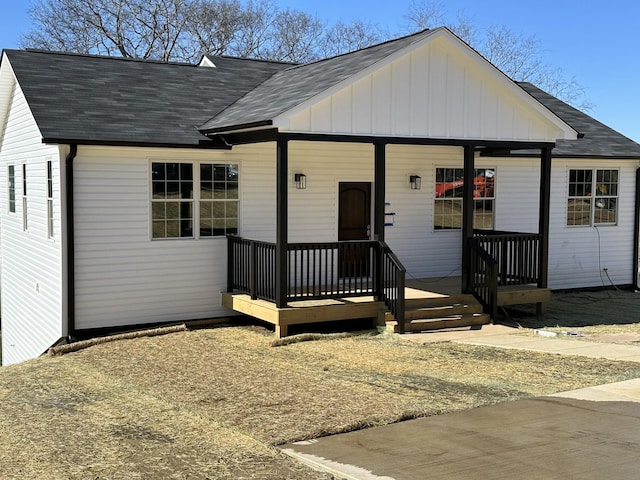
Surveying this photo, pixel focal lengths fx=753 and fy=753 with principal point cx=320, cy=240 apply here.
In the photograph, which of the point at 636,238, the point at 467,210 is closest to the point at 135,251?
the point at 467,210

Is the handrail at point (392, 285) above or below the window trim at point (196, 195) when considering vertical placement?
below

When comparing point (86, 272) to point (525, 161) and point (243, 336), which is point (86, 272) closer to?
point (243, 336)

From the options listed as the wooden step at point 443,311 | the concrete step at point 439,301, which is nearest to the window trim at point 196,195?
the concrete step at point 439,301

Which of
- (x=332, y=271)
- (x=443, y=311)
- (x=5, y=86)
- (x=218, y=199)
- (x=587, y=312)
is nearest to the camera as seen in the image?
(x=332, y=271)

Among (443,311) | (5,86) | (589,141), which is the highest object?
(5,86)

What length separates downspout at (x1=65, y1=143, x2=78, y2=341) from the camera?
38.5 ft

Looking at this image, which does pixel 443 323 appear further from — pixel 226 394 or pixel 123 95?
pixel 123 95

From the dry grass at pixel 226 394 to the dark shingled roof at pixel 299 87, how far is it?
140 inches

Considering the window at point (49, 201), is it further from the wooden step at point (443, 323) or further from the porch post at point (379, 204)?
the wooden step at point (443, 323)

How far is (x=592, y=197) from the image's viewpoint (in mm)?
17344

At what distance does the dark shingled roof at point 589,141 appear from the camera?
16656 millimetres

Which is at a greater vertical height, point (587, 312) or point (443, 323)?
point (443, 323)

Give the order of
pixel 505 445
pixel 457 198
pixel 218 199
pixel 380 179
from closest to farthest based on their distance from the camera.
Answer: pixel 505 445 < pixel 380 179 < pixel 218 199 < pixel 457 198

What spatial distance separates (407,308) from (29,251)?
7.25m
